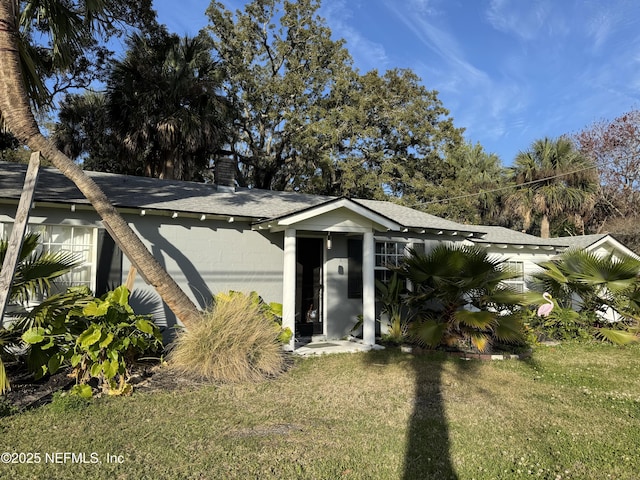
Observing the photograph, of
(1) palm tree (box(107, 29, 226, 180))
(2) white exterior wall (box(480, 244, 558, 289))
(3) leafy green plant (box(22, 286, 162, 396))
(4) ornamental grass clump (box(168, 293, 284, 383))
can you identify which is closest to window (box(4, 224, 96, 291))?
(3) leafy green plant (box(22, 286, 162, 396))

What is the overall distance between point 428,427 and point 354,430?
866 millimetres

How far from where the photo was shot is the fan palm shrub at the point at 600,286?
10.9 meters

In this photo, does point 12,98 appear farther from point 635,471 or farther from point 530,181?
point 530,181

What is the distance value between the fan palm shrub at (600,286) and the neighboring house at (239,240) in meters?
2.29

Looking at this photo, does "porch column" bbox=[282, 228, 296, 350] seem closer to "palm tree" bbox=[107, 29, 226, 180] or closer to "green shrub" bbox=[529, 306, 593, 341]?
"green shrub" bbox=[529, 306, 593, 341]

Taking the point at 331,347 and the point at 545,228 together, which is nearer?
the point at 331,347

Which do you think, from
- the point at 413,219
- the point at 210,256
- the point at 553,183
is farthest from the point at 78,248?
the point at 553,183

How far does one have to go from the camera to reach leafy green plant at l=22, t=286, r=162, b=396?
5.98 m

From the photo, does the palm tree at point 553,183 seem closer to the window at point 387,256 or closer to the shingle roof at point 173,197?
the shingle roof at point 173,197

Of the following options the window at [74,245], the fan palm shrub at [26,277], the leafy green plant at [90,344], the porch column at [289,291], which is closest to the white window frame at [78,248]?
the window at [74,245]

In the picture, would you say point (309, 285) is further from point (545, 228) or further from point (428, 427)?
point (545, 228)

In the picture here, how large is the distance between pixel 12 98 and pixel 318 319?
7529mm

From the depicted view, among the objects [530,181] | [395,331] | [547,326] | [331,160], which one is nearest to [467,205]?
[530,181]

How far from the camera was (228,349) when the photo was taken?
7.00 metres
